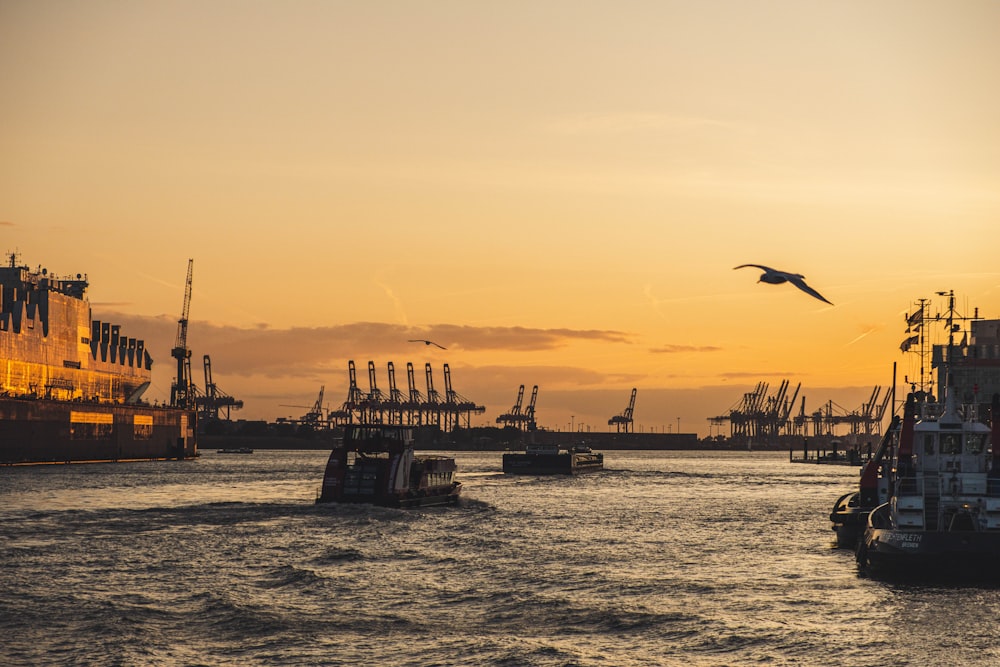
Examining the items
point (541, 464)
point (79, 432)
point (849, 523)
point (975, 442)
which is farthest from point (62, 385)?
point (975, 442)

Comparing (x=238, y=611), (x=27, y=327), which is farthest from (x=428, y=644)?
(x=27, y=327)

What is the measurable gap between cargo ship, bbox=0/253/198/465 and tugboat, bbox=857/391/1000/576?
4469 inches

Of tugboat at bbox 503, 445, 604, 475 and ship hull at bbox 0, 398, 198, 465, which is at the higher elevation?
ship hull at bbox 0, 398, 198, 465

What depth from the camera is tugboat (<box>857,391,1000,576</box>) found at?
43.5 metres

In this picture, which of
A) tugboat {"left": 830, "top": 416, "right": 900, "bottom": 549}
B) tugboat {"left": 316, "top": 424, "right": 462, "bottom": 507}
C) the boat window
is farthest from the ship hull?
the boat window

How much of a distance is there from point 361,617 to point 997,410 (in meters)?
27.7

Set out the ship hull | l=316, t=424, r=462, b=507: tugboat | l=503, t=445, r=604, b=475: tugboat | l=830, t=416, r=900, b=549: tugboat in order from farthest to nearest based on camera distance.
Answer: l=503, t=445, r=604, b=475: tugboat → the ship hull → l=316, t=424, r=462, b=507: tugboat → l=830, t=416, r=900, b=549: tugboat

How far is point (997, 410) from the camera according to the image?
162ft

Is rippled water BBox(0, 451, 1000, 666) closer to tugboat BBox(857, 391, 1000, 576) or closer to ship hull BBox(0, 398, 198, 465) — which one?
tugboat BBox(857, 391, 1000, 576)

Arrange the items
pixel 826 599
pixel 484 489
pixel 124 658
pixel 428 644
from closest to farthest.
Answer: pixel 124 658, pixel 428 644, pixel 826 599, pixel 484 489

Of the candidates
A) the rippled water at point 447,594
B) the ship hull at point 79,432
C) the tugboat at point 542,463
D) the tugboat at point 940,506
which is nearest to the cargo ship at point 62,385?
the ship hull at point 79,432

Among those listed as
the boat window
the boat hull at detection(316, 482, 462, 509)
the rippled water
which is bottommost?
the rippled water

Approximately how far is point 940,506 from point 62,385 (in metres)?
147

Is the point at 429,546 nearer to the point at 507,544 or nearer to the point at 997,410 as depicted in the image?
→ the point at 507,544
